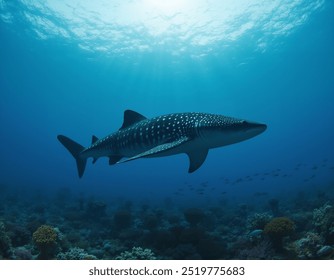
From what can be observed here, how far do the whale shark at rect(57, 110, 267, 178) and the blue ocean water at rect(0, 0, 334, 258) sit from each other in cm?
328

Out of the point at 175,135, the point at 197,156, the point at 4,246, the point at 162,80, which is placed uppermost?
the point at 162,80

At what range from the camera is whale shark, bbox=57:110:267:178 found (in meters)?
6.88

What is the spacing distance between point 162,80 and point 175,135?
218 ft

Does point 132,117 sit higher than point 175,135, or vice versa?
point 132,117

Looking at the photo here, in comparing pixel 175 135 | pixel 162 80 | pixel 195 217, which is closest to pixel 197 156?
pixel 175 135

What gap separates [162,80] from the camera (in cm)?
7238

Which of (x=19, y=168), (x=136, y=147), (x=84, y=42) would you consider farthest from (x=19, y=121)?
(x=136, y=147)

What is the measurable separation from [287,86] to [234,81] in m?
22.7

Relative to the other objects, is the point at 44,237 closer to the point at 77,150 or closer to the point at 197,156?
the point at 77,150

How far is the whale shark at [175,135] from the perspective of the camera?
688 centimetres

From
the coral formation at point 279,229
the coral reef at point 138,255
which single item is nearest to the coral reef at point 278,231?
the coral formation at point 279,229

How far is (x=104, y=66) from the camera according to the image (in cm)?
5666

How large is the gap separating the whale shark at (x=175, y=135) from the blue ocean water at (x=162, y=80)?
328 cm
